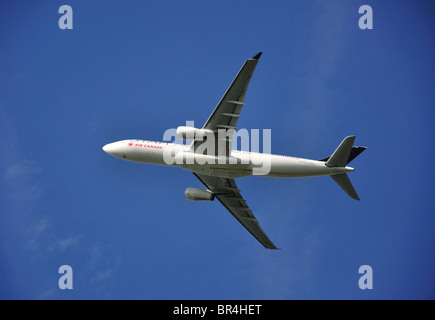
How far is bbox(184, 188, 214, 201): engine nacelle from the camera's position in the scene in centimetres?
4869

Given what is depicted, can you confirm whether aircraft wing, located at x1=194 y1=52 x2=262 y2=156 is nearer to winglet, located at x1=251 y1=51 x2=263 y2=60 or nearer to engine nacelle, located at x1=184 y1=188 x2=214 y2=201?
winglet, located at x1=251 y1=51 x2=263 y2=60

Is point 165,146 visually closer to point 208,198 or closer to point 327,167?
point 208,198

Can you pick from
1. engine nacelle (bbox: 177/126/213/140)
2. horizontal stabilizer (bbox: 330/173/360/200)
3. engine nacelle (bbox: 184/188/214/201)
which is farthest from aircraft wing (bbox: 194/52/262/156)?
horizontal stabilizer (bbox: 330/173/360/200)

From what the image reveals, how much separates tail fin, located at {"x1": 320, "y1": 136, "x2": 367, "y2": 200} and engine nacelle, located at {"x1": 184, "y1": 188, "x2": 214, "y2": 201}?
1243cm

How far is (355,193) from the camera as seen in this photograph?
44031mm

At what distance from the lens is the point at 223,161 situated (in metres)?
44.1

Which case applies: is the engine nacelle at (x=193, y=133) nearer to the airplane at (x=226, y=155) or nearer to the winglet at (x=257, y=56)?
the airplane at (x=226, y=155)

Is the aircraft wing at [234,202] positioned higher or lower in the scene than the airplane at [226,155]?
lower

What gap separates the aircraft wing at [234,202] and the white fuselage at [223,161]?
4090mm

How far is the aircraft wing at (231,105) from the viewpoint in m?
38.2

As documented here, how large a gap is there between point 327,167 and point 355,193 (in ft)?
12.4

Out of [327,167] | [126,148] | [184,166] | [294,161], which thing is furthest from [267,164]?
[126,148]

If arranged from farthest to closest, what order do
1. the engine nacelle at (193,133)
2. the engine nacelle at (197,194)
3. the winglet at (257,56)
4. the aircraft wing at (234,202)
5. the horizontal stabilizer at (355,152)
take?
the aircraft wing at (234,202) < the engine nacelle at (197,194) < the horizontal stabilizer at (355,152) < the engine nacelle at (193,133) < the winglet at (257,56)

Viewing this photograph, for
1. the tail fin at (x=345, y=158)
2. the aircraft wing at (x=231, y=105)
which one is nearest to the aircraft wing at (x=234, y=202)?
the aircraft wing at (x=231, y=105)
